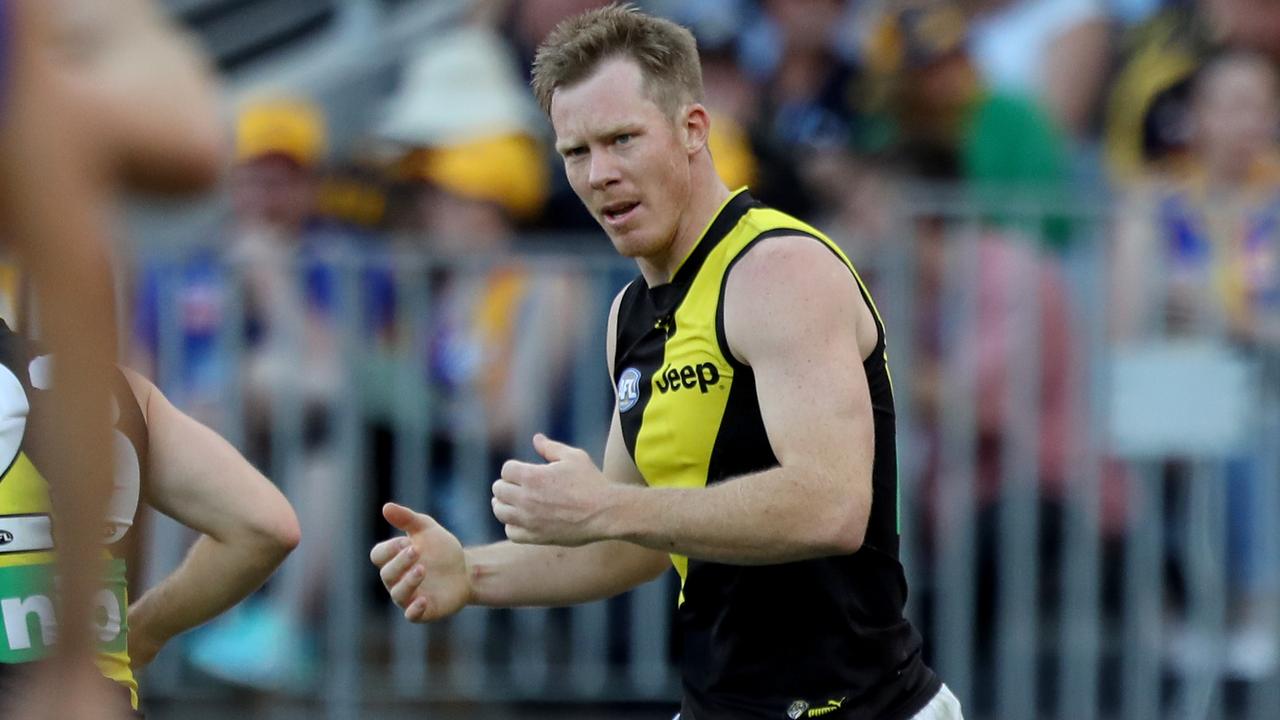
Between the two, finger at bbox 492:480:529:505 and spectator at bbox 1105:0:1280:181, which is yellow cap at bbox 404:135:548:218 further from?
finger at bbox 492:480:529:505

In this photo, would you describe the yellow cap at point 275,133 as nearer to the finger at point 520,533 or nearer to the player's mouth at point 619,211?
the player's mouth at point 619,211

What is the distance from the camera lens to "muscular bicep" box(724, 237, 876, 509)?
3.60m

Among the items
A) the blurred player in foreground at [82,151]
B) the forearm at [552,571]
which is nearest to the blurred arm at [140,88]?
the blurred player in foreground at [82,151]

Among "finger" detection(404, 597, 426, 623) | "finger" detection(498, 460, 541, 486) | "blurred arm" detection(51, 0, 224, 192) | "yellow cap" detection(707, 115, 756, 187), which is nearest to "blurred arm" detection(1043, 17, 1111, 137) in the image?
"yellow cap" detection(707, 115, 756, 187)

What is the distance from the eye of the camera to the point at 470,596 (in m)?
4.20

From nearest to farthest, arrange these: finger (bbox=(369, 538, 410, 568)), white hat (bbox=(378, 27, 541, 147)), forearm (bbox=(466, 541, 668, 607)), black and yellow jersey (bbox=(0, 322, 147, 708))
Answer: black and yellow jersey (bbox=(0, 322, 147, 708)), finger (bbox=(369, 538, 410, 568)), forearm (bbox=(466, 541, 668, 607)), white hat (bbox=(378, 27, 541, 147))

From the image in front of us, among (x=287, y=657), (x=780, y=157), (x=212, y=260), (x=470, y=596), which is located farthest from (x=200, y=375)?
(x=470, y=596)

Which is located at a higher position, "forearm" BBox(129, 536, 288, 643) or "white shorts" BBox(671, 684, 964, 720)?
"forearm" BBox(129, 536, 288, 643)

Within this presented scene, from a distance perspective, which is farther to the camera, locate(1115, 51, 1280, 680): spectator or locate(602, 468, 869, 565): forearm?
locate(1115, 51, 1280, 680): spectator

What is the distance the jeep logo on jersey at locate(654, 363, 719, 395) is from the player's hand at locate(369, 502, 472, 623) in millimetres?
589

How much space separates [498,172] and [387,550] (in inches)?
169

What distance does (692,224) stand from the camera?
156 inches

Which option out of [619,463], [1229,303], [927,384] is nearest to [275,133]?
[927,384]

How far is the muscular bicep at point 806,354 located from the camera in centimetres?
360
